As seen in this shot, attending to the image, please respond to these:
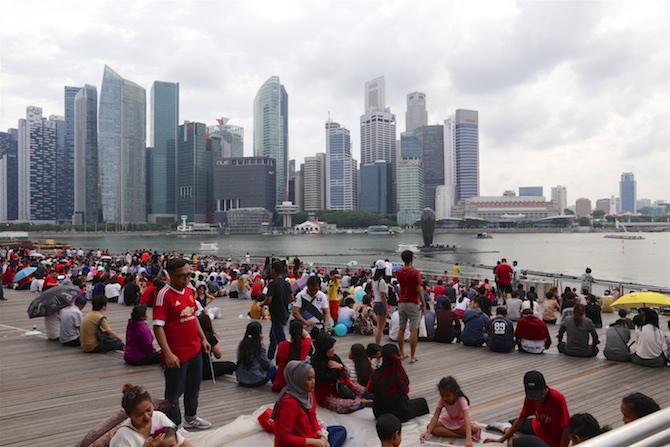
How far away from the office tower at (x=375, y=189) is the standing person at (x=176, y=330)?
189 metres

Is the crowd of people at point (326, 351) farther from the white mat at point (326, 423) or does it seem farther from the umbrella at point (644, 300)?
the umbrella at point (644, 300)

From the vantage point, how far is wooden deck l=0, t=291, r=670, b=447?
4871mm

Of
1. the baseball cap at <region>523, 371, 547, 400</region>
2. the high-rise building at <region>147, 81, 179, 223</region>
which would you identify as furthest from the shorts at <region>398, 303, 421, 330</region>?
the high-rise building at <region>147, 81, 179, 223</region>

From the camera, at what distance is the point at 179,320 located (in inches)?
171

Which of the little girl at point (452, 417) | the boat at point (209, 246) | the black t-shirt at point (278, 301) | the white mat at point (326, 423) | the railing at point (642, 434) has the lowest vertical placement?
the boat at point (209, 246)

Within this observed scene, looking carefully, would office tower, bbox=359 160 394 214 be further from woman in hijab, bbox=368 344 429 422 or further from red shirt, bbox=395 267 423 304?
woman in hijab, bbox=368 344 429 422

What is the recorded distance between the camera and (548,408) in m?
3.88

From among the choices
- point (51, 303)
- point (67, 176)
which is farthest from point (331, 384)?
point (67, 176)

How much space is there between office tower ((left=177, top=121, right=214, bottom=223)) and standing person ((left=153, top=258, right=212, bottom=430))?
18253 centimetres

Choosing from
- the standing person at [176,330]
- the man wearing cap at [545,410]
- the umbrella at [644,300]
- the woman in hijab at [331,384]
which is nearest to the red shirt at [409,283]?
the woman in hijab at [331,384]

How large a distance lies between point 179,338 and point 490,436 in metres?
3.08

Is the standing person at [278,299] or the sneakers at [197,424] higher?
the standing person at [278,299]

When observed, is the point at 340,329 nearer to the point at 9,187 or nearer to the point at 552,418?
the point at 552,418

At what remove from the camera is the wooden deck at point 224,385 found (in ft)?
16.0
